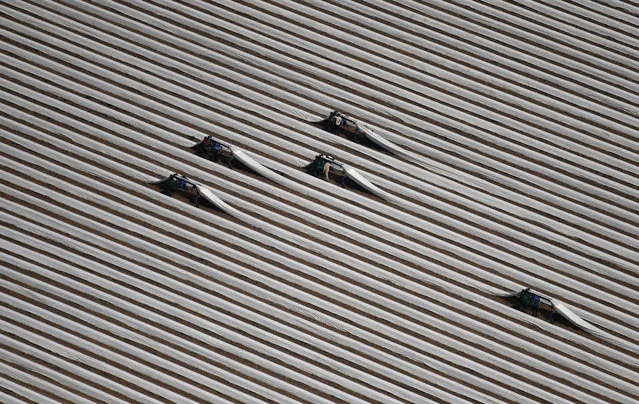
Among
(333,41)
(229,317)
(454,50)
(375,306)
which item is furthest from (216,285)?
(454,50)

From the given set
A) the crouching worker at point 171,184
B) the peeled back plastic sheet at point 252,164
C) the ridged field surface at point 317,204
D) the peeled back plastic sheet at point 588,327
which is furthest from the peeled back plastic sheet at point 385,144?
the peeled back plastic sheet at point 588,327

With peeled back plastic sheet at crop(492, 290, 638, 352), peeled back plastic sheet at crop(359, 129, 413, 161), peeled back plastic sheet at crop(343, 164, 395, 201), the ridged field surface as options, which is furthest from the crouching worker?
peeled back plastic sheet at crop(492, 290, 638, 352)

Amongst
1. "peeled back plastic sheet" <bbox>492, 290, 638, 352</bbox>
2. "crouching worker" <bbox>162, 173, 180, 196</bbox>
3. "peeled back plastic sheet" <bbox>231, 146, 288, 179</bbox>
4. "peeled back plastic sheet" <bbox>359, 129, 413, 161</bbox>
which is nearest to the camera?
"peeled back plastic sheet" <bbox>492, 290, 638, 352</bbox>

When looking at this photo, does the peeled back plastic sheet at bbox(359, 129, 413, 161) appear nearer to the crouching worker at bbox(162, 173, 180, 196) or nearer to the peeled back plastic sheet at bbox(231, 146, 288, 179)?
the peeled back plastic sheet at bbox(231, 146, 288, 179)

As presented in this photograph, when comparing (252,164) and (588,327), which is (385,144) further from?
(588,327)

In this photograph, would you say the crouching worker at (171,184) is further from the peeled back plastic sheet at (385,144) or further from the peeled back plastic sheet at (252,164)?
the peeled back plastic sheet at (385,144)

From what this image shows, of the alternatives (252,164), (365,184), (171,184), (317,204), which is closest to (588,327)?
(365,184)

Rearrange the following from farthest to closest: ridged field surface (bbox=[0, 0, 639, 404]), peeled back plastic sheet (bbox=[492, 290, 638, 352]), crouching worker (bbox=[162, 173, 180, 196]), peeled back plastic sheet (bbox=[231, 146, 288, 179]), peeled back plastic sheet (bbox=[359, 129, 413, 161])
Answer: peeled back plastic sheet (bbox=[359, 129, 413, 161]), peeled back plastic sheet (bbox=[231, 146, 288, 179]), crouching worker (bbox=[162, 173, 180, 196]), peeled back plastic sheet (bbox=[492, 290, 638, 352]), ridged field surface (bbox=[0, 0, 639, 404])

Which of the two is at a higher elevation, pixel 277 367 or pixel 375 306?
pixel 375 306

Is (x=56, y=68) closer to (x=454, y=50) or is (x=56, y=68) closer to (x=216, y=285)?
(x=216, y=285)

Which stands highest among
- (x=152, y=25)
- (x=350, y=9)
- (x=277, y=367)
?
(x=350, y=9)

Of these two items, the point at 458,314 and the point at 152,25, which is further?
the point at 152,25
